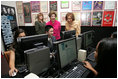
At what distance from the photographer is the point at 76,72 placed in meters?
1.14

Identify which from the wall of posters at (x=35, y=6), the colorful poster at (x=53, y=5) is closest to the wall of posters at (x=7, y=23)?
the wall of posters at (x=35, y=6)

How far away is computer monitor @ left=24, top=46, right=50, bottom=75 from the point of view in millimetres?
950

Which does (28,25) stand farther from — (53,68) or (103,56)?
(103,56)

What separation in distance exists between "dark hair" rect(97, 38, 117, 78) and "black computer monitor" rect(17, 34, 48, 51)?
695mm

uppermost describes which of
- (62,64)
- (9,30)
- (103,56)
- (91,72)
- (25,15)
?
(25,15)

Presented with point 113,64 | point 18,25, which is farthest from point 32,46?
point 18,25

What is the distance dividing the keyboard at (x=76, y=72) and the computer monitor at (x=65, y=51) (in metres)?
0.10

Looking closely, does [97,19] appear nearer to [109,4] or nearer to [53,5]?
[109,4]

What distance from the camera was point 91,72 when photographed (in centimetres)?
119

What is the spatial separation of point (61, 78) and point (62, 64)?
0.16 m

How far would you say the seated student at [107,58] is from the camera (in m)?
0.86

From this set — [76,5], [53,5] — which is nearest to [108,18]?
[76,5]

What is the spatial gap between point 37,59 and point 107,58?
723 mm

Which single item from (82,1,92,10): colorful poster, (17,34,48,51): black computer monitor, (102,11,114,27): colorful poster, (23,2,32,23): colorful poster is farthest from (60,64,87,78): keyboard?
(23,2,32,23): colorful poster
